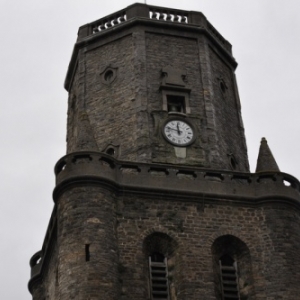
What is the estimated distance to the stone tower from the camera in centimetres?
2952

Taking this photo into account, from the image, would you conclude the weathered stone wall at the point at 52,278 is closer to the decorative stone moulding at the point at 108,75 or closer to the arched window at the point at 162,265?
the arched window at the point at 162,265

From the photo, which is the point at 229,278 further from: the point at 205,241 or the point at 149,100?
the point at 149,100

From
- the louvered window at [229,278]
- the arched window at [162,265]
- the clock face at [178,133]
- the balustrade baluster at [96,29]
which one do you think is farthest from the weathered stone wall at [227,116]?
the balustrade baluster at [96,29]

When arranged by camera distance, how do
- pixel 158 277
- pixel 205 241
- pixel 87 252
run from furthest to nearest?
pixel 205 241 → pixel 158 277 → pixel 87 252

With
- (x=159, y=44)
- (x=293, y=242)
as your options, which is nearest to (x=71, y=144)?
A: (x=159, y=44)

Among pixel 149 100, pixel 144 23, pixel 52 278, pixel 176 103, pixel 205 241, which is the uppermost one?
pixel 144 23

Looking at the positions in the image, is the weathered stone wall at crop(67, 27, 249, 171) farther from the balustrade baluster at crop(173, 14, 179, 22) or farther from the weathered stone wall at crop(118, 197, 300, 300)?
the weathered stone wall at crop(118, 197, 300, 300)

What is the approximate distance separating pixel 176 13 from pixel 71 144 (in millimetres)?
6663

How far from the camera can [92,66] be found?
3697 centimetres

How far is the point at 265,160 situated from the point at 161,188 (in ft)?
13.5

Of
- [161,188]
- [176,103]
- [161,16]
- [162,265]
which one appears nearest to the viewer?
[162,265]

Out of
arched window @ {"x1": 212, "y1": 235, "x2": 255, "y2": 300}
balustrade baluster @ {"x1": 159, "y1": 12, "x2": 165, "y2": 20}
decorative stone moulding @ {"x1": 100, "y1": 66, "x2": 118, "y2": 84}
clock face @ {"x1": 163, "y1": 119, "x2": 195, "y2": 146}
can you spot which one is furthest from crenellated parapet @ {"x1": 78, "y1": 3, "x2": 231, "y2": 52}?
arched window @ {"x1": 212, "y1": 235, "x2": 255, "y2": 300}

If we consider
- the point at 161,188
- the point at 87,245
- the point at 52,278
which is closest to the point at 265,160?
the point at 161,188

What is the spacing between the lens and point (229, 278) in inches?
1203
